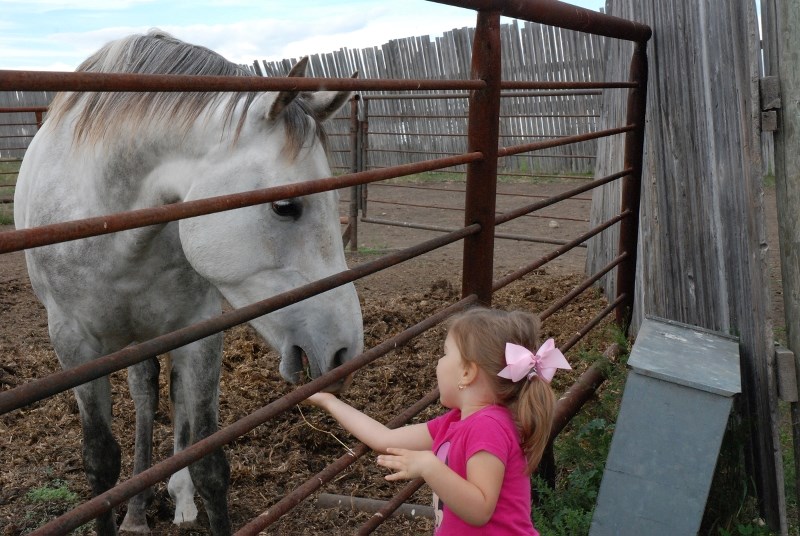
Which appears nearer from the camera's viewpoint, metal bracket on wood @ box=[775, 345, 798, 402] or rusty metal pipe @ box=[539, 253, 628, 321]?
metal bracket on wood @ box=[775, 345, 798, 402]

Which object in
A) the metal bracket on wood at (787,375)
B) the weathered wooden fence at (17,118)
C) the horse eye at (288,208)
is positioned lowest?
the metal bracket on wood at (787,375)

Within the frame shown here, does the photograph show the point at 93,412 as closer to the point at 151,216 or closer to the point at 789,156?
the point at 151,216

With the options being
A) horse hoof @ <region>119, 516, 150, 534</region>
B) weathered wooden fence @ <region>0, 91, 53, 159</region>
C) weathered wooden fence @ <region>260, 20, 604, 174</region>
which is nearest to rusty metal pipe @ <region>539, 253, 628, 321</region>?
horse hoof @ <region>119, 516, 150, 534</region>

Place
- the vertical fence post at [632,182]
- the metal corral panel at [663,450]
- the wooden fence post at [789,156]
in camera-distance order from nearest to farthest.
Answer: the metal corral panel at [663,450], the wooden fence post at [789,156], the vertical fence post at [632,182]

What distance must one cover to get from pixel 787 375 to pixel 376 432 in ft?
4.69

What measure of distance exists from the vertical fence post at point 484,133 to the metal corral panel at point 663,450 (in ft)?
1.99

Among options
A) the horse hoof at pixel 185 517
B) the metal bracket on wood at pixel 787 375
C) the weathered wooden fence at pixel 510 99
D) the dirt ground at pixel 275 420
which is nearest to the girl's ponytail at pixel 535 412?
the metal bracket on wood at pixel 787 375

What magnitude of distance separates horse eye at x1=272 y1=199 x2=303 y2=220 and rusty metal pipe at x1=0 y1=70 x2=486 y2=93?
1.36 feet

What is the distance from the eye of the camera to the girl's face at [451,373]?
5.58 ft

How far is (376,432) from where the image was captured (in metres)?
1.91

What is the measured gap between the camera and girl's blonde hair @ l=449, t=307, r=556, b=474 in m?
1.64

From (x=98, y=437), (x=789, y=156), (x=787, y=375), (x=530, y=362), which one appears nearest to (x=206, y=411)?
(x=98, y=437)

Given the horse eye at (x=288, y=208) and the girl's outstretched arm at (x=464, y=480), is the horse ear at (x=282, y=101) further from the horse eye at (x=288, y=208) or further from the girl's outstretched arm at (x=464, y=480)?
the girl's outstretched arm at (x=464, y=480)

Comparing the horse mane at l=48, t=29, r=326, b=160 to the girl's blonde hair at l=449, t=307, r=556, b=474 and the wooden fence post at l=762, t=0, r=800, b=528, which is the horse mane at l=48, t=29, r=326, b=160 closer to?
the girl's blonde hair at l=449, t=307, r=556, b=474
